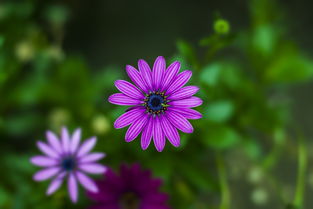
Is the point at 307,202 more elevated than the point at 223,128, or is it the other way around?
the point at 223,128

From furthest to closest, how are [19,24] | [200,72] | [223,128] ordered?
[19,24], [223,128], [200,72]

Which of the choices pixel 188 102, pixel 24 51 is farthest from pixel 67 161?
pixel 24 51

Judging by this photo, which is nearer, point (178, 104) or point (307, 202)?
point (178, 104)

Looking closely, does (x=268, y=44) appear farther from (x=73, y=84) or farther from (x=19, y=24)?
(x=19, y=24)

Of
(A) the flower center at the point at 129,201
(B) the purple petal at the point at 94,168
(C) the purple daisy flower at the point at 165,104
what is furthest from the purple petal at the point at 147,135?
(A) the flower center at the point at 129,201

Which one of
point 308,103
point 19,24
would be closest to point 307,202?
point 308,103

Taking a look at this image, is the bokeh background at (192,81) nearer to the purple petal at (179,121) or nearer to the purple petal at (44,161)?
the purple petal at (44,161)

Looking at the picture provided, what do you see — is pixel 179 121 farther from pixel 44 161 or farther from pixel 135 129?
pixel 44 161

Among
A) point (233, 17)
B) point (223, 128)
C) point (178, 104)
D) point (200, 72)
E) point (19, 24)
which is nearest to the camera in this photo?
point (178, 104)
